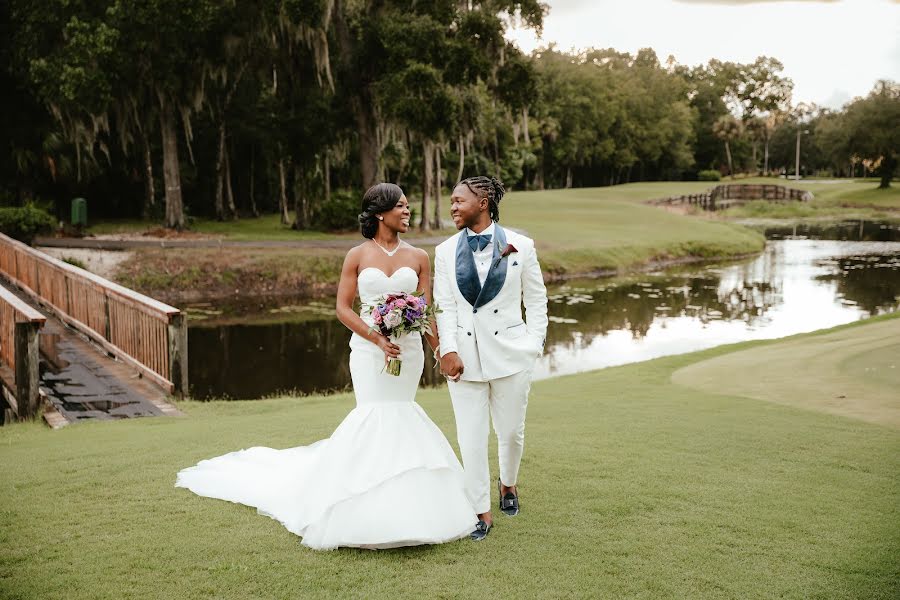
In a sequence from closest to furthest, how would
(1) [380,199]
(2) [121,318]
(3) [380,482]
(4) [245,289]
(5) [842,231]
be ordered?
(3) [380,482], (1) [380,199], (2) [121,318], (4) [245,289], (5) [842,231]

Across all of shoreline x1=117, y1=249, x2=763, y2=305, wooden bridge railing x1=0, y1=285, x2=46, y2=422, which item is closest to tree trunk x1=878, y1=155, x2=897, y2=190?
shoreline x1=117, y1=249, x2=763, y2=305

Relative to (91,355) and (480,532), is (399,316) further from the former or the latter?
(91,355)

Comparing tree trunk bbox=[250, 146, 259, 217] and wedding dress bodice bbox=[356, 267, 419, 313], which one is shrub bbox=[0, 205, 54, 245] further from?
wedding dress bodice bbox=[356, 267, 419, 313]

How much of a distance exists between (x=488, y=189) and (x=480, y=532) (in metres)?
2.02

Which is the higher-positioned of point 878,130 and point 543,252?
point 878,130

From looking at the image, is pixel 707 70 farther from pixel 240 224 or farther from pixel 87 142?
pixel 87 142

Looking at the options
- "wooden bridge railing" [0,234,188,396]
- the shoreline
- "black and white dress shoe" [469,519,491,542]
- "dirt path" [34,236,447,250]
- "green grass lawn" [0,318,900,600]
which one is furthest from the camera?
"dirt path" [34,236,447,250]

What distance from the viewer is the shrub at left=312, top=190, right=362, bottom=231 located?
32344 millimetres

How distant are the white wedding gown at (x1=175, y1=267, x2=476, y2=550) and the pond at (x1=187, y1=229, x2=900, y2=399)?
8.91m

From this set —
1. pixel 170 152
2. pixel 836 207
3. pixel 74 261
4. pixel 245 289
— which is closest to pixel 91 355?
pixel 74 261

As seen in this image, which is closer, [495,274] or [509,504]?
[495,274]

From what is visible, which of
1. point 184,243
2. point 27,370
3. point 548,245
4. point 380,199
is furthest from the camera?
point 548,245

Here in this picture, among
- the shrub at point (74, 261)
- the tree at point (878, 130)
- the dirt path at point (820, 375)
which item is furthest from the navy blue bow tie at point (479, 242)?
the tree at point (878, 130)

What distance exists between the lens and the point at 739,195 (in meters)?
73.9
